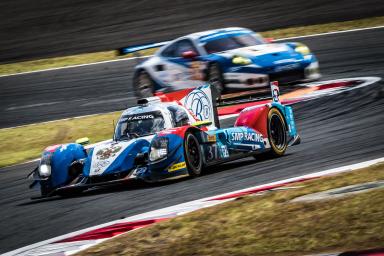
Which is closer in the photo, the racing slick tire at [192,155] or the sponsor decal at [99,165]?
the sponsor decal at [99,165]

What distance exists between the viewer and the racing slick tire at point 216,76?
1628cm

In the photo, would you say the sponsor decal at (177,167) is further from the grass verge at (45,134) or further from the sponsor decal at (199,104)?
the grass verge at (45,134)

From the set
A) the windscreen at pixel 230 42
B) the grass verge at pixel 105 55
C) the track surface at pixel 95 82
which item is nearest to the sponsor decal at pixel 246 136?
the windscreen at pixel 230 42

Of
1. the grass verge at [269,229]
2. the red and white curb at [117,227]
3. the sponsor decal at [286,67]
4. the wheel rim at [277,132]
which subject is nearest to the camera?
the grass verge at [269,229]

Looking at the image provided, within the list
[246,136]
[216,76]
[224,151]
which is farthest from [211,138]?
[216,76]

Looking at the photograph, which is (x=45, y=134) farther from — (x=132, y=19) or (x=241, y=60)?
(x=132, y=19)

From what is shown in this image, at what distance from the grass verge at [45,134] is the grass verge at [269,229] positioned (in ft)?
23.5

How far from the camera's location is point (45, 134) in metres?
15.6

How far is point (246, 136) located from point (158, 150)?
1.67 meters

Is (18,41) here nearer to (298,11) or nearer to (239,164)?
(298,11)

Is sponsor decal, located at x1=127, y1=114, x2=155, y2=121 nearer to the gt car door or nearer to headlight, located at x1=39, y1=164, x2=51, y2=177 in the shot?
headlight, located at x1=39, y1=164, x2=51, y2=177

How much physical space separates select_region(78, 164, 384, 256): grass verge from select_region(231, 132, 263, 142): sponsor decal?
124 inches

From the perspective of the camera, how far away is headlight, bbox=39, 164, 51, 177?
34.1 feet

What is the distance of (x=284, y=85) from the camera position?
651 inches
